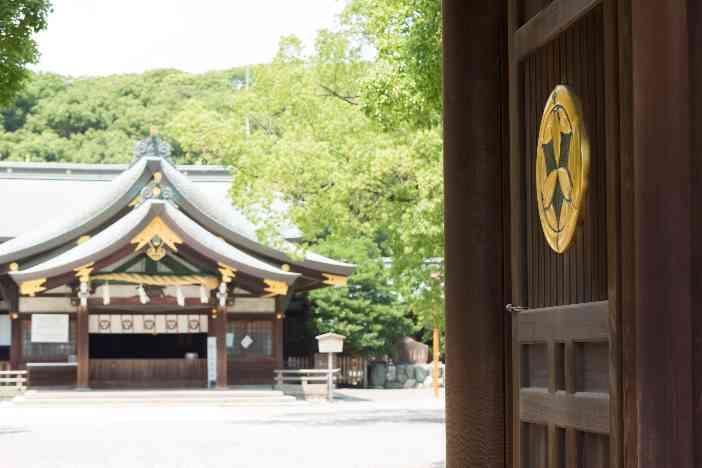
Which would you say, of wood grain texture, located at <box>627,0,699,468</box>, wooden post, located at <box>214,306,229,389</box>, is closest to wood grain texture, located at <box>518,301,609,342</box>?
wood grain texture, located at <box>627,0,699,468</box>

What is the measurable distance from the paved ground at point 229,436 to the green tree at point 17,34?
4474 mm

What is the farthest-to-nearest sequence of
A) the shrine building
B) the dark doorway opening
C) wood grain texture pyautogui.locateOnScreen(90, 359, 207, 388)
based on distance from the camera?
the dark doorway opening
wood grain texture pyautogui.locateOnScreen(90, 359, 207, 388)
the shrine building

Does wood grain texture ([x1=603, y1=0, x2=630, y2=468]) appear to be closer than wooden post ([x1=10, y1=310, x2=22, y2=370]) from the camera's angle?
Yes

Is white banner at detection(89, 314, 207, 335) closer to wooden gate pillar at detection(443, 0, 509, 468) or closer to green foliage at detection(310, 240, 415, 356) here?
green foliage at detection(310, 240, 415, 356)

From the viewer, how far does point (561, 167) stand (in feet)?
14.9

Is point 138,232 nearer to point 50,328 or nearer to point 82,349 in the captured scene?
point 82,349

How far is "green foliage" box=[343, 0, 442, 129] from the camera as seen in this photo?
1121 cm

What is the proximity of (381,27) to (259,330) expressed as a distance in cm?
1725

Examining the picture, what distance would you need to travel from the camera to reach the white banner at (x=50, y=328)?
28875mm

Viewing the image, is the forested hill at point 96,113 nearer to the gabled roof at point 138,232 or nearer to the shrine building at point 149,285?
the shrine building at point 149,285

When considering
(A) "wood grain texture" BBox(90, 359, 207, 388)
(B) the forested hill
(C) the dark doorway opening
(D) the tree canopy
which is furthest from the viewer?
(B) the forested hill

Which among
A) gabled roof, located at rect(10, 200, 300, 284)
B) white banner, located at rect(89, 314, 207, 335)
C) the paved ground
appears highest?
gabled roof, located at rect(10, 200, 300, 284)

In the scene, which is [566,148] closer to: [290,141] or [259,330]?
[290,141]

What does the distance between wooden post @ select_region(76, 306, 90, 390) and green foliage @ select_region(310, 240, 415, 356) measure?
7410mm
